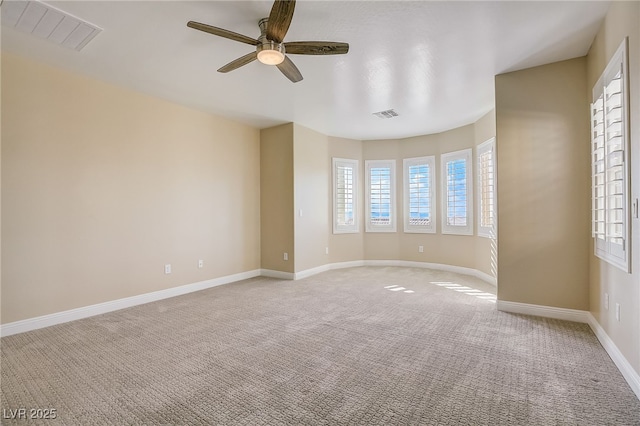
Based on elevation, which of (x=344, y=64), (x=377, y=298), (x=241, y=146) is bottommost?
(x=377, y=298)

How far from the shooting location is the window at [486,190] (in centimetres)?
501

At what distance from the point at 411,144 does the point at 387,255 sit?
98.8 inches

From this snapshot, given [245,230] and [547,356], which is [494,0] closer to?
[547,356]

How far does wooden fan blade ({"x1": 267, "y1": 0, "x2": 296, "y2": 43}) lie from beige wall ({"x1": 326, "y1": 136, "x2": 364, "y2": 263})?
4.21 meters

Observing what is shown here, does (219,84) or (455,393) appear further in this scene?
(219,84)

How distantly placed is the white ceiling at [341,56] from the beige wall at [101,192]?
357 millimetres

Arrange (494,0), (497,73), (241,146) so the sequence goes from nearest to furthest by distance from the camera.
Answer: (494,0)
(497,73)
(241,146)

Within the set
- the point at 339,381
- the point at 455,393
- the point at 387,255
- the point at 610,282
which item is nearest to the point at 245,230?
the point at 387,255

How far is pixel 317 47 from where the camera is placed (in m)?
2.50

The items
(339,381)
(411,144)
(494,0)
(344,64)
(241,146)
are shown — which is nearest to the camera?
(339,381)

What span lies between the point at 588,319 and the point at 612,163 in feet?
5.77

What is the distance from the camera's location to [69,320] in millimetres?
3475

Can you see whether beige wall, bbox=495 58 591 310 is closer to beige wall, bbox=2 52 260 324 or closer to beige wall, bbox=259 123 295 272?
beige wall, bbox=259 123 295 272

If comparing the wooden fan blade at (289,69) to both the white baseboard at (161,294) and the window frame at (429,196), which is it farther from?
the window frame at (429,196)
